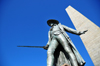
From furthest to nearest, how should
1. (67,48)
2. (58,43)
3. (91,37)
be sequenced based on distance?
(91,37) < (58,43) < (67,48)

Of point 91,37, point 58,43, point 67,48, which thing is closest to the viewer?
point 67,48

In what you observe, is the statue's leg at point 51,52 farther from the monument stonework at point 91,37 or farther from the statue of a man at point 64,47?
the monument stonework at point 91,37

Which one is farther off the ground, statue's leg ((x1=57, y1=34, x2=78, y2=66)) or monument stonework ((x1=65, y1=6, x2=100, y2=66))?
monument stonework ((x1=65, y1=6, x2=100, y2=66))

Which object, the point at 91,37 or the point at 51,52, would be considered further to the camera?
the point at 91,37

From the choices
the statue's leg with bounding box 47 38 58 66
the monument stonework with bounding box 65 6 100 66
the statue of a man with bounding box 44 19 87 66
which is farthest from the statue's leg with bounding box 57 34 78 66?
the monument stonework with bounding box 65 6 100 66

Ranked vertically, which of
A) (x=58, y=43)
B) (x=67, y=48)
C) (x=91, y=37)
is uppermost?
(x=91, y=37)

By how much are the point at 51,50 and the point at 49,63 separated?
525 millimetres

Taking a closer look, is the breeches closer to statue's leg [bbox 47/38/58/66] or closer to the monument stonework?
statue's leg [bbox 47/38/58/66]

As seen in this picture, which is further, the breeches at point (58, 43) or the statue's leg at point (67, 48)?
the breeches at point (58, 43)

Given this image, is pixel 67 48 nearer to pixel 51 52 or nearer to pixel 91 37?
pixel 51 52

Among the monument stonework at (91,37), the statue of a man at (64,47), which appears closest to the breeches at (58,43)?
the statue of a man at (64,47)

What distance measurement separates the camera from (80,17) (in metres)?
12.8

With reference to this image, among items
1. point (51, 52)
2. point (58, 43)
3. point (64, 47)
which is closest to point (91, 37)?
point (58, 43)

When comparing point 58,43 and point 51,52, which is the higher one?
point 58,43
